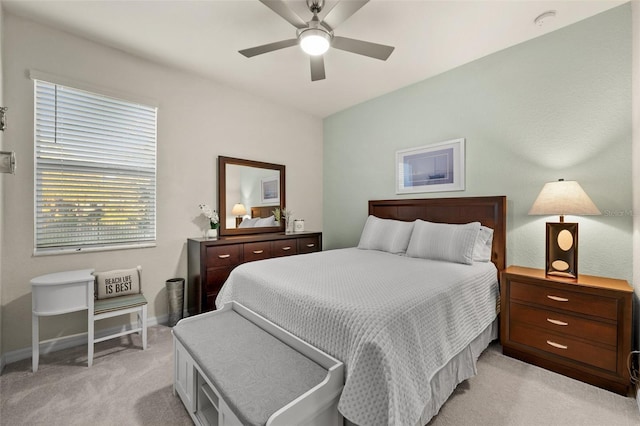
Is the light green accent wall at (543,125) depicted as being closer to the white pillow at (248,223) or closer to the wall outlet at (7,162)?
the white pillow at (248,223)

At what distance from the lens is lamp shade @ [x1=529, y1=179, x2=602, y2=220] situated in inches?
81.0

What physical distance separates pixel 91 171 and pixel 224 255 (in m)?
1.49

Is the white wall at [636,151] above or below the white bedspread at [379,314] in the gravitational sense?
above

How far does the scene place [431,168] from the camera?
3.33 m

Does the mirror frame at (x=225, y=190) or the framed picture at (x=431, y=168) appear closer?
the framed picture at (x=431, y=168)

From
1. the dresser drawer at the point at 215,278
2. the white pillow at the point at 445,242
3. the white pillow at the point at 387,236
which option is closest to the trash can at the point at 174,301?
the dresser drawer at the point at 215,278

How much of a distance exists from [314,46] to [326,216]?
2988mm

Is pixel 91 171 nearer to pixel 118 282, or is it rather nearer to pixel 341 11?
pixel 118 282

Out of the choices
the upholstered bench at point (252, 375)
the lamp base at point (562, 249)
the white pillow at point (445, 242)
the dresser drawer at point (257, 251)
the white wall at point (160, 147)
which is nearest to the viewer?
the upholstered bench at point (252, 375)

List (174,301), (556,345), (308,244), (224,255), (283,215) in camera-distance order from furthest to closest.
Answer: (283,215)
(308,244)
(224,255)
(174,301)
(556,345)

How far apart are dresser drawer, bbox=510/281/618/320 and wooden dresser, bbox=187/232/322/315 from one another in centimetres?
260

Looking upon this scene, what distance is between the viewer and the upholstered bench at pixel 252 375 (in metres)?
1.15

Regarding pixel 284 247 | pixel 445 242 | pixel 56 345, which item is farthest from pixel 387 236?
pixel 56 345

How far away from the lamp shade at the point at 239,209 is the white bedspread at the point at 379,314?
1.42m
